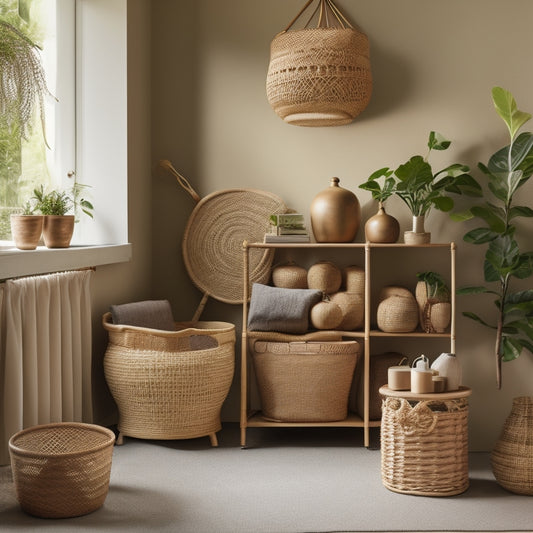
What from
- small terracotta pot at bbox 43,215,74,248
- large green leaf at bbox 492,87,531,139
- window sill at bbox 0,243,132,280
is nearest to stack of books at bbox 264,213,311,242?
window sill at bbox 0,243,132,280

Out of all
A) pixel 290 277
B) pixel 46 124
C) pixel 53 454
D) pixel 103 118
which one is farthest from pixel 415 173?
pixel 53 454

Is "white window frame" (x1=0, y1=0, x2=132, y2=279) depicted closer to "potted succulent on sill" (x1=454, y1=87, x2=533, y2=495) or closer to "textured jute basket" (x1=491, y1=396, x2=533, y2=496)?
"potted succulent on sill" (x1=454, y1=87, x2=533, y2=495)

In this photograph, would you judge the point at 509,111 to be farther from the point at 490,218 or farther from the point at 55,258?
the point at 55,258

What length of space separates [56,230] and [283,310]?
1.14 meters

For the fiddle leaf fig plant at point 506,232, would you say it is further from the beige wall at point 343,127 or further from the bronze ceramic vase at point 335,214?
the bronze ceramic vase at point 335,214

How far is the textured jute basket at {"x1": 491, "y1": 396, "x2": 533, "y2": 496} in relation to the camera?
10.1ft

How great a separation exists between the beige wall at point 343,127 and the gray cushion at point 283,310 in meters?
0.48

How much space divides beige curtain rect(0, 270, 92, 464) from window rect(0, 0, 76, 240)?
42 cm

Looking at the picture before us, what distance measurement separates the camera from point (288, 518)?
2.78m

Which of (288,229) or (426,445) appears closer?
(426,445)

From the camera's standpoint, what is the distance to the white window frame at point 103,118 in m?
3.88

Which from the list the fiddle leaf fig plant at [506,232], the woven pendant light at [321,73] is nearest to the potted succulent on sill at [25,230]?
the woven pendant light at [321,73]

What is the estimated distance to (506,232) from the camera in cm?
379

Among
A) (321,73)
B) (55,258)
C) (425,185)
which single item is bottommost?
(55,258)
